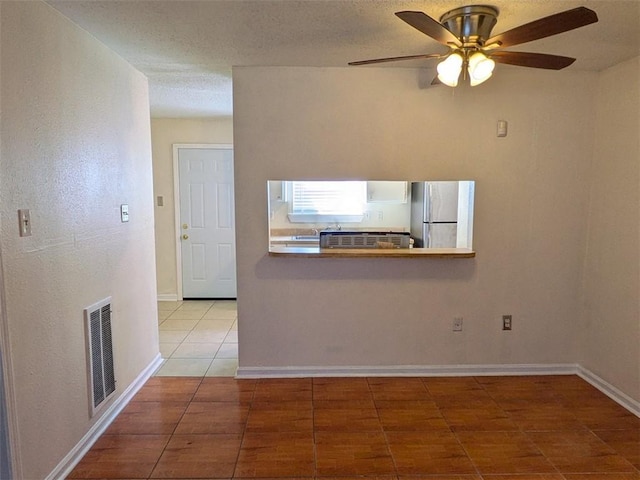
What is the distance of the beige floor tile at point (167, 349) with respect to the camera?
11.5 feet

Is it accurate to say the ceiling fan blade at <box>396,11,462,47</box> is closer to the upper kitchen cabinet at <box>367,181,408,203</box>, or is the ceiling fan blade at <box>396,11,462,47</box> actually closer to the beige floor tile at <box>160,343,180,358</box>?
the upper kitchen cabinet at <box>367,181,408,203</box>

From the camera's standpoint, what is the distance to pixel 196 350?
3.59 metres

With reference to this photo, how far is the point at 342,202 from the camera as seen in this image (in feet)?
16.0

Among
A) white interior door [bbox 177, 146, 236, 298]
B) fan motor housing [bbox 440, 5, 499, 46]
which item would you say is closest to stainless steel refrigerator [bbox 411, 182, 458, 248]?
fan motor housing [bbox 440, 5, 499, 46]

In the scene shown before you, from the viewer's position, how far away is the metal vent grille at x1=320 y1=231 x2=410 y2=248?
3.09m

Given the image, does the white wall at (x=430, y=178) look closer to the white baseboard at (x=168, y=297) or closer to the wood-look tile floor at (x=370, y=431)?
the wood-look tile floor at (x=370, y=431)

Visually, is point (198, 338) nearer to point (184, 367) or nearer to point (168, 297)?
point (184, 367)

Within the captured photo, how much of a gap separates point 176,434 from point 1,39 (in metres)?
2.15

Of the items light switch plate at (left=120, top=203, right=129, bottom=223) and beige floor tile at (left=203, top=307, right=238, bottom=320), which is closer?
light switch plate at (left=120, top=203, right=129, bottom=223)

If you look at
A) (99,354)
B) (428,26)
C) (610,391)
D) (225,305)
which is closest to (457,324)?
(610,391)

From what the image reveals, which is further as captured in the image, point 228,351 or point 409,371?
point 228,351

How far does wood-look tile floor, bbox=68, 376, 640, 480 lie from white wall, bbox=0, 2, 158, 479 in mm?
380

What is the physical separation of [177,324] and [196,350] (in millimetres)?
836

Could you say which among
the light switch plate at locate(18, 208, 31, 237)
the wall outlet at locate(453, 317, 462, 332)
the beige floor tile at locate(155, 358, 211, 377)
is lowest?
the beige floor tile at locate(155, 358, 211, 377)
